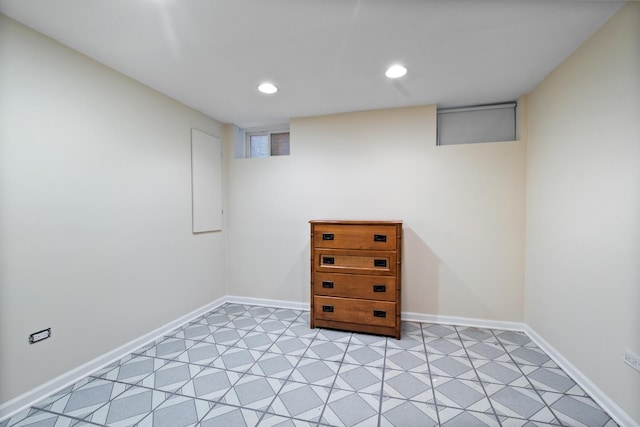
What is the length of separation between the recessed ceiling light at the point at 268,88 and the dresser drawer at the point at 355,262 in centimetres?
164

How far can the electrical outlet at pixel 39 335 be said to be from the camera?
1697mm

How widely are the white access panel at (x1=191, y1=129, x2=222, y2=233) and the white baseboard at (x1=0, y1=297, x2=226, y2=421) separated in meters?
1.09

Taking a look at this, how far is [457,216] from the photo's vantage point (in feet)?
9.41

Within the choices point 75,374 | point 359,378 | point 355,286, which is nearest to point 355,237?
point 355,286

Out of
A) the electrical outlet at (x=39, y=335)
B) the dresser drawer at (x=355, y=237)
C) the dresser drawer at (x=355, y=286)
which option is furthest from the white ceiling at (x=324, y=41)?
the electrical outlet at (x=39, y=335)

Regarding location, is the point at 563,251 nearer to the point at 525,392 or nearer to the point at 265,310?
the point at 525,392

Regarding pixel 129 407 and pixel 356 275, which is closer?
pixel 129 407

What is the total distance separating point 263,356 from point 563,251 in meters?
2.57

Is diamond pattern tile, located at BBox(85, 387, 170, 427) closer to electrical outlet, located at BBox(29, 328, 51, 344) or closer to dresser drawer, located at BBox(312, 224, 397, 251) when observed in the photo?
electrical outlet, located at BBox(29, 328, 51, 344)

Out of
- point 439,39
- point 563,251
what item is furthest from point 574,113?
point 439,39

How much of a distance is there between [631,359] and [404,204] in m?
1.94

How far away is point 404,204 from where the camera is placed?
3.00 metres

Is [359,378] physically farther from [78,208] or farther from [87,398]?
[78,208]

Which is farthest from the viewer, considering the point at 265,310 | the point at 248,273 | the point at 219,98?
the point at 248,273
